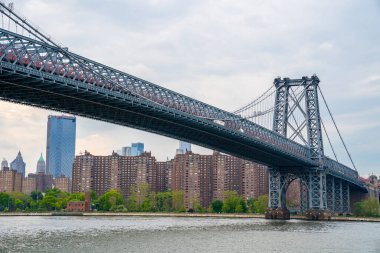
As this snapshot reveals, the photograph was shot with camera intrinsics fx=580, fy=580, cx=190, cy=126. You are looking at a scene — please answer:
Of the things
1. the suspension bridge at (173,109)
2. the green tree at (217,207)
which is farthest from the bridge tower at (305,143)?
the green tree at (217,207)

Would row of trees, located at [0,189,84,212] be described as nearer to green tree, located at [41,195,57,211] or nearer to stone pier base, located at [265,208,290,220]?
green tree, located at [41,195,57,211]

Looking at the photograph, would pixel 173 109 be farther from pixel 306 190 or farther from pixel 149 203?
pixel 149 203

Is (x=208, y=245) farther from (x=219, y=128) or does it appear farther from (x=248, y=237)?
(x=219, y=128)

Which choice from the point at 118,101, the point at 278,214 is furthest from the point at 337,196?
the point at 118,101

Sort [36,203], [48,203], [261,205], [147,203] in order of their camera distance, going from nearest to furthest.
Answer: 1. [261,205]
2. [147,203]
3. [48,203]
4. [36,203]

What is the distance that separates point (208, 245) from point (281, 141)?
162 ft

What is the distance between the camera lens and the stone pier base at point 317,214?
3716 inches

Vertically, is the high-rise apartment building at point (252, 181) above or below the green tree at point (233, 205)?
above

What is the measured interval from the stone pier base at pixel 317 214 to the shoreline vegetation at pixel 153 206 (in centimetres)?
1473

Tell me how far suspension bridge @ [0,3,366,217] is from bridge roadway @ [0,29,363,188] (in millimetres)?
89

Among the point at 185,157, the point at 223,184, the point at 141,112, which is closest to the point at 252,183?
the point at 223,184

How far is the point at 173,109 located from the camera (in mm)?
66688

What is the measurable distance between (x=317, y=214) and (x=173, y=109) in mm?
39744

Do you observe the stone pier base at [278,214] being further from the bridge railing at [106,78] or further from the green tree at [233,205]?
the green tree at [233,205]
